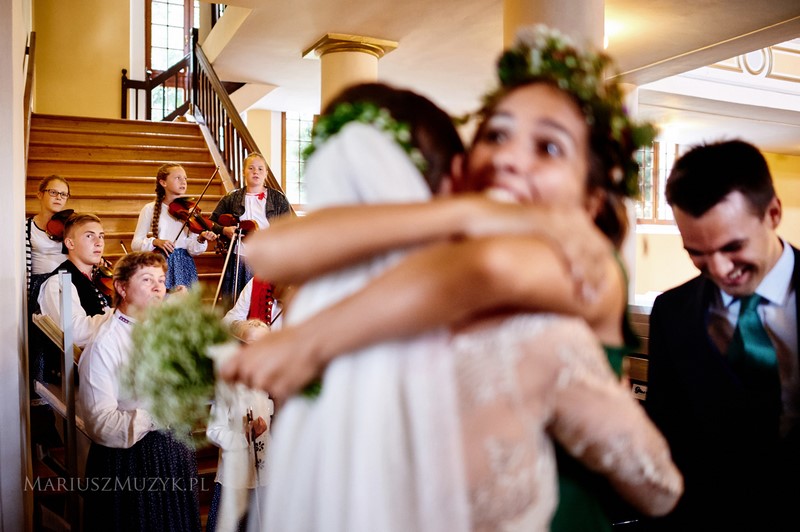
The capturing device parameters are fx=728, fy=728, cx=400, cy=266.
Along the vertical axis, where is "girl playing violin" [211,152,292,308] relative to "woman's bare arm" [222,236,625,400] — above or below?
above

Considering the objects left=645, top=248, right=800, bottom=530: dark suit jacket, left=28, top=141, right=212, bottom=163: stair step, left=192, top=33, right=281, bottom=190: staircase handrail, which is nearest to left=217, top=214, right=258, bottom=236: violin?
left=192, top=33, right=281, bottom=190: staircase handrail

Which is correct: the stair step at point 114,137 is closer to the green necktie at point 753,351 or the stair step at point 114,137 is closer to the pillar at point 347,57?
the pillar at point 347,57

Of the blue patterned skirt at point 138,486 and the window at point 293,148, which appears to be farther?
the window at point 293,148

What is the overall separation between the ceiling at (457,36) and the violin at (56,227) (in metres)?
2.40

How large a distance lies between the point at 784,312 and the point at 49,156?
795 centimetres

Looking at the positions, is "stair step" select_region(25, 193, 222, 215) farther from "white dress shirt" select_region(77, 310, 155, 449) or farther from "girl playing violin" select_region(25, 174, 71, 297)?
"white dress shirt" select_region(77, 310, 155, 449)

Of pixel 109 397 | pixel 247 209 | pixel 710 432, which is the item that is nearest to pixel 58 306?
pixel 109 397

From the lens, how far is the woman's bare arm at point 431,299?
2.68 ft

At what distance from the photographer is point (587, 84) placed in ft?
3.37

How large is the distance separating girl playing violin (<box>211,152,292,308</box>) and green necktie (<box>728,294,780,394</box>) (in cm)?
458

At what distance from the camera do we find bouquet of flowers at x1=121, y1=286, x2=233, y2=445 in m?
1.19

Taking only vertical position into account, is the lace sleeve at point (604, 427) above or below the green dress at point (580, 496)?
above

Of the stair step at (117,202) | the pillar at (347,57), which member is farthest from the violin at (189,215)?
the pillar at (347,57)

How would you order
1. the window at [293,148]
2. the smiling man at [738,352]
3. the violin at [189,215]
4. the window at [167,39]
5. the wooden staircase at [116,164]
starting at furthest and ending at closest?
1. the window at [293,148]
2. the window at [167,39]
3. the wooden staircase at [116,164]
4. the violin at [189,215]
5. the smiling man at [738,352]
